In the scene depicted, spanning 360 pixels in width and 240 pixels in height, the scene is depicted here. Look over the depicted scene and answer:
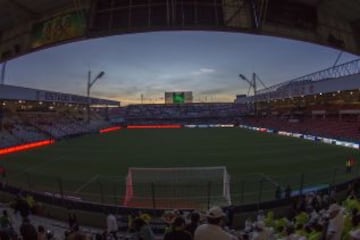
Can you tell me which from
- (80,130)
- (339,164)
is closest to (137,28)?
(339,164)

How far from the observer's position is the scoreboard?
123 meters

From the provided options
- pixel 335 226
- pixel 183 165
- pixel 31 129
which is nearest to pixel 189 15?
pixel 335 226

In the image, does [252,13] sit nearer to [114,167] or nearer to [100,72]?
[114,167]

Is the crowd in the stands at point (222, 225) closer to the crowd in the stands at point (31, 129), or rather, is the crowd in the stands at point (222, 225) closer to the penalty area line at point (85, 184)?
the penalty area line at point (85, 184)

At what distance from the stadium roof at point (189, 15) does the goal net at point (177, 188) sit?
7920mm

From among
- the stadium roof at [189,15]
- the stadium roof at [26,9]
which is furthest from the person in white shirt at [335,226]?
the stadium roof at [26,9]

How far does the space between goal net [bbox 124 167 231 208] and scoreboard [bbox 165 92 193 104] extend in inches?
3957

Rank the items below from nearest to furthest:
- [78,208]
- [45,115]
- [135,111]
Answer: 1. [78,208]
2. [45,115]
3. [135,111]

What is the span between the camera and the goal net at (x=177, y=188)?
16766 mm

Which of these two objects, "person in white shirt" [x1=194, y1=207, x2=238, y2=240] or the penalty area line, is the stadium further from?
"person in white shirt" [x1=194, y1=207, x2=238, y2=240]

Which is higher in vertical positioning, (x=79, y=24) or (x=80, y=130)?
(x=79, y=24)

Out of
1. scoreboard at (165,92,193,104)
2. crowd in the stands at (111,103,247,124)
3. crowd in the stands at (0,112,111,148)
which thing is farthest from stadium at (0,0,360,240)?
scoreboard at (165,92,193,104)

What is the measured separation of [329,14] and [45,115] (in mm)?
79185

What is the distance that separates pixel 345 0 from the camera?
8.48 m
